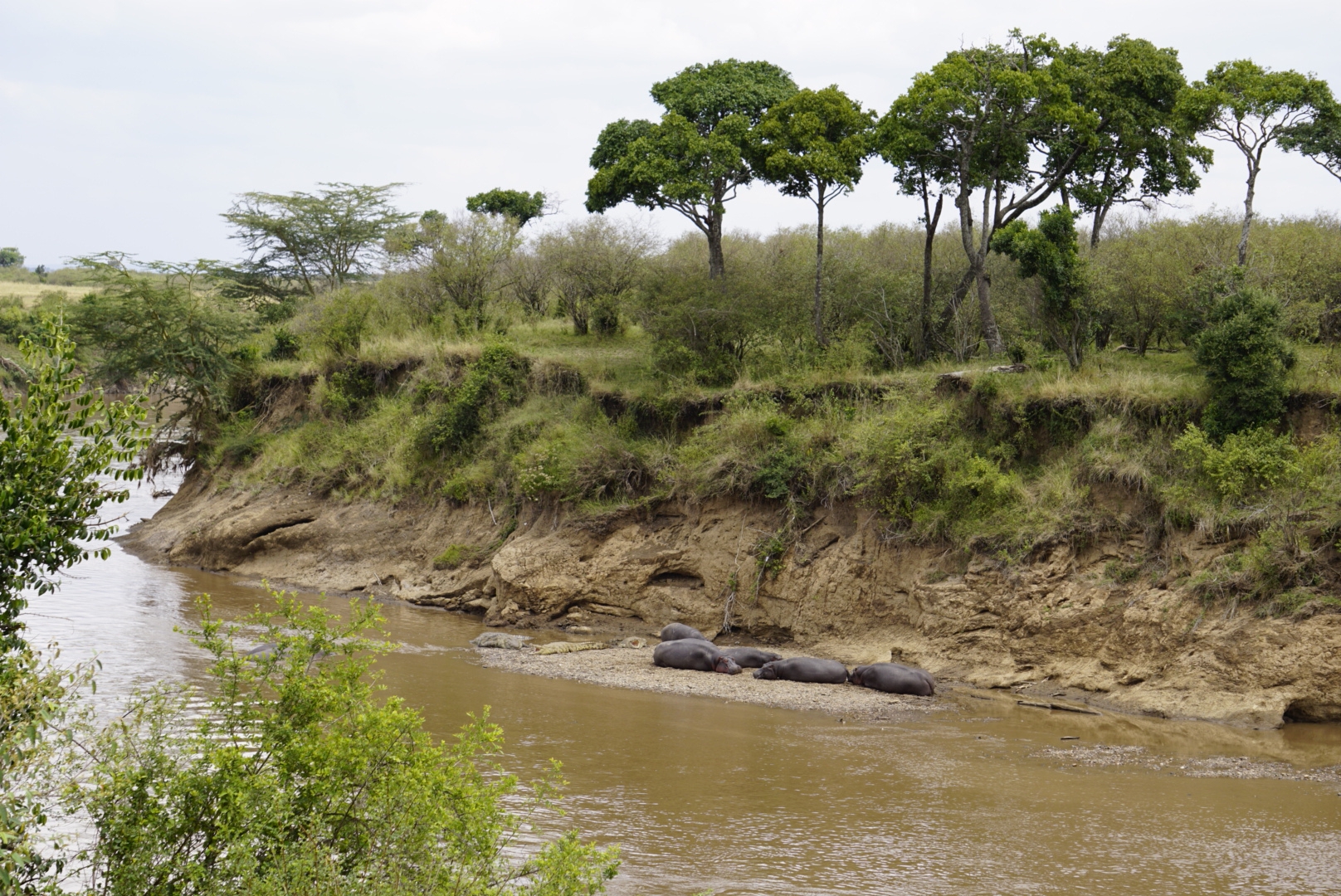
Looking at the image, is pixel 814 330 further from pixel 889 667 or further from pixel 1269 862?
pixel 1269 862

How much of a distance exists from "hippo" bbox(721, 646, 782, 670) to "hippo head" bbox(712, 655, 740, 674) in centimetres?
33

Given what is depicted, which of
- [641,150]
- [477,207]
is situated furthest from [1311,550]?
[477,207]

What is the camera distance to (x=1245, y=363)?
16625 millimetres

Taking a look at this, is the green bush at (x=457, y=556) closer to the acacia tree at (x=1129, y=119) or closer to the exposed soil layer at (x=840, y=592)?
the exposed soil layer at (x=840, y=592)

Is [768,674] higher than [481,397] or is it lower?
lower

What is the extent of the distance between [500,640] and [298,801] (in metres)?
13.3

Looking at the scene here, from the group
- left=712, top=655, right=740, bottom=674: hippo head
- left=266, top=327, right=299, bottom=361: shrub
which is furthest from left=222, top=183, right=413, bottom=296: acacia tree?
left=712, top=655, right=740, bottom=674: hippo head

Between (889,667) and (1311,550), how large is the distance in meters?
6.06

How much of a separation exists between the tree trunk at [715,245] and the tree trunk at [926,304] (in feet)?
16.3

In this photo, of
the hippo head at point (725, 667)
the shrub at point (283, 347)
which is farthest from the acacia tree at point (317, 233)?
the hippo head at point (725, 667)

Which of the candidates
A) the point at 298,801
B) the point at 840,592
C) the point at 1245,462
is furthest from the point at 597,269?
the point at 298,801

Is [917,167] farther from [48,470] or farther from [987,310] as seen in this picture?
[48,470]

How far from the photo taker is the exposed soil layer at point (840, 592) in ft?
48.1

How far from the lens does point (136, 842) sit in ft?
18.9
